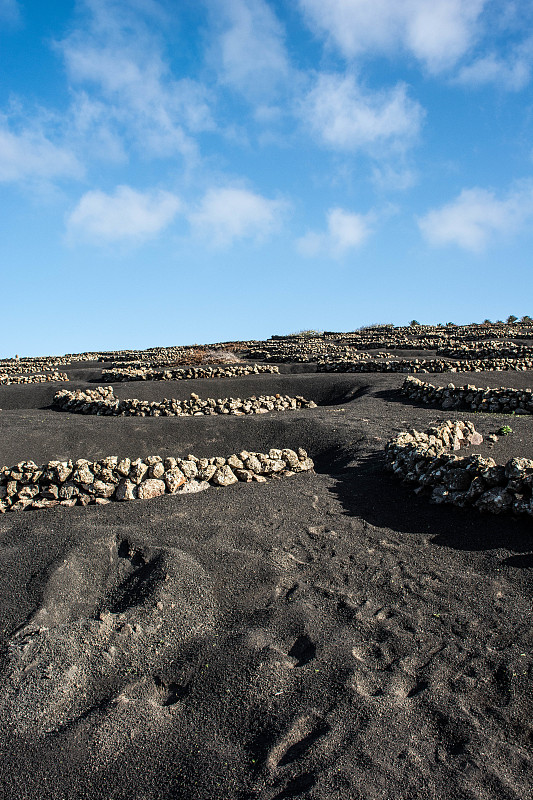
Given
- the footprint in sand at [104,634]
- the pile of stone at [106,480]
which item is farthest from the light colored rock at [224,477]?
the footprint in sand at [104,634]

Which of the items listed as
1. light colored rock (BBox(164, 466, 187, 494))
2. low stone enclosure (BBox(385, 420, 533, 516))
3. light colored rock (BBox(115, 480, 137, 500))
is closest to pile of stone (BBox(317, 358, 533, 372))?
low stone enclosure (BBox(385, 420, 533, 516))

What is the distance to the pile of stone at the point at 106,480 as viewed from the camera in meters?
8.82

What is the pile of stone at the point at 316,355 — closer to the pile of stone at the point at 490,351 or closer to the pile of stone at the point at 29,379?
the pile of stone at the point at 490,351

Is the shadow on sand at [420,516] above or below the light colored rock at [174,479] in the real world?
below

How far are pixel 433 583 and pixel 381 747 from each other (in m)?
2.46

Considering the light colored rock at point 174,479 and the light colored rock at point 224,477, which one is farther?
the light colored rock at point 224,477

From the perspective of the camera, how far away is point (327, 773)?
12.1 ft

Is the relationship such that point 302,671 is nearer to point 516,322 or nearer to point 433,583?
point 433,583

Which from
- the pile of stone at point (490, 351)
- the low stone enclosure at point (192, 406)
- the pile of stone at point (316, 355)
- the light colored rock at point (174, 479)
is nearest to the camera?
the light colored rock at point (174, 479)

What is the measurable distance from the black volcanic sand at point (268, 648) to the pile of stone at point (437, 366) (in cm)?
1735

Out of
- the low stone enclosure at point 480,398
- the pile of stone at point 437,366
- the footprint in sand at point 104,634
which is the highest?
the pile of stone at point 437,366

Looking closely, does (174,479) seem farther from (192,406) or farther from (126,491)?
(192,406)

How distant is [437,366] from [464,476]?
60.6 ft

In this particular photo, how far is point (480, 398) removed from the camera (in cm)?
1673
